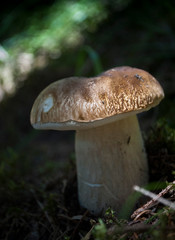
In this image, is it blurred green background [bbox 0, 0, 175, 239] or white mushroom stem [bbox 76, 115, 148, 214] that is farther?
blurred green background [bbox 0, 0, 175, 239]

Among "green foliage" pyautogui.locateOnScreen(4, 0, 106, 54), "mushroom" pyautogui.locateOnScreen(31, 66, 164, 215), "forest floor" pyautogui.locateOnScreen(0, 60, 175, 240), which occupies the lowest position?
"forest floor" pyautogui.locateOnScreen(0, 60, 175, 240)

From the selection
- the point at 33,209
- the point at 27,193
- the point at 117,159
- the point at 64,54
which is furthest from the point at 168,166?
the point at 64,54

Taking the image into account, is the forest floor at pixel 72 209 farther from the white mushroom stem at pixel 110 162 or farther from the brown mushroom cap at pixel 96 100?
the brown mushroom cap at pixel 96 100

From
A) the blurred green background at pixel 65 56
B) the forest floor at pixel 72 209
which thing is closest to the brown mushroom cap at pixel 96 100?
the forest floor at pixel 72 209

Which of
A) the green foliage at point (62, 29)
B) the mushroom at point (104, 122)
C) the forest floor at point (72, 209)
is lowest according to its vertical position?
the forest floor at point (72, 209)

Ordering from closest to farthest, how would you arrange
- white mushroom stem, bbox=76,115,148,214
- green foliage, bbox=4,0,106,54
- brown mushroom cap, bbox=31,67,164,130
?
brown mushroom cap, bbox=31,67,164,130
white mushroom stem, bbox=76,115,148,214
green foliage, bbox=4,0,106,54

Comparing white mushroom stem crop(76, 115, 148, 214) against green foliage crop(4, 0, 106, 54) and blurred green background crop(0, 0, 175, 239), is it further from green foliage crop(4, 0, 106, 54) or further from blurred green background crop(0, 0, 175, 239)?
green foliage crop(4, 0, 106, 54)

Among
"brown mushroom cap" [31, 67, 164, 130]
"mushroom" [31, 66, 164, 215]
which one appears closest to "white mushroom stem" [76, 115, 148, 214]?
"mushroom" [31, 66, 164, 215]

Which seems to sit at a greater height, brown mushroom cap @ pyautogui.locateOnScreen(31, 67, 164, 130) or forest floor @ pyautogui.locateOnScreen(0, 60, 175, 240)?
brown mushroom cap @ pyautogui.locateOnScreen(31, 67, 164, 130)

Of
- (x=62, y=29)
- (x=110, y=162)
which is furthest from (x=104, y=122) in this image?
(x=62, y=29)
